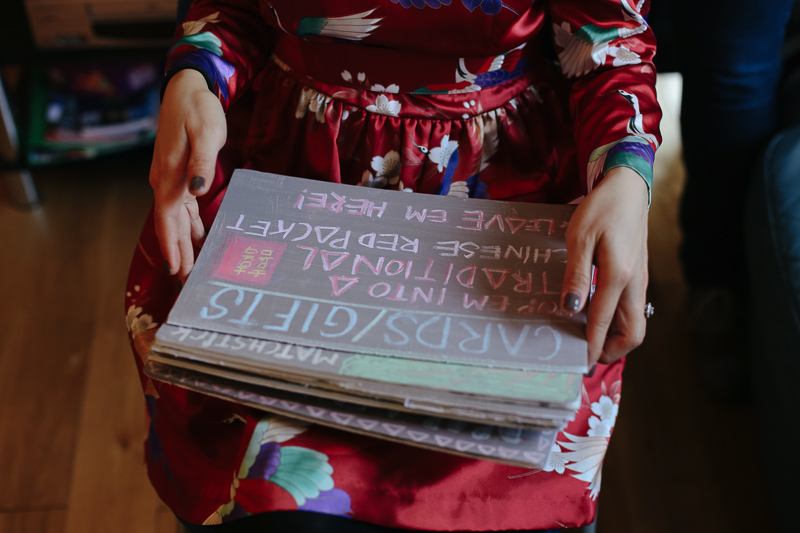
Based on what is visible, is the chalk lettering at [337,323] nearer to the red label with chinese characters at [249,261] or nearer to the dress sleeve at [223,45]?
the red label with chinese characters at [249,261]

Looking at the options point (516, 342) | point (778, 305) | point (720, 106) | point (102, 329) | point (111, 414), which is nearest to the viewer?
point (516, 342)

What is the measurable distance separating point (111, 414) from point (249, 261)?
2.48 ft

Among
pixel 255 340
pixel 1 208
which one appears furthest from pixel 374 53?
pixel 1 208

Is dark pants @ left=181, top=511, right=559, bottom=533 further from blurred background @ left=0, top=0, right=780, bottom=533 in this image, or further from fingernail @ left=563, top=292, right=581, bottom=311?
blurred background @ left=0, top=0, right=780, bottom=533

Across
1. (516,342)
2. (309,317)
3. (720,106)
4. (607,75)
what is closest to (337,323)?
(309,317)

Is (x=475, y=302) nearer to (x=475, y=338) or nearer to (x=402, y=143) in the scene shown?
(x=475, y=338)

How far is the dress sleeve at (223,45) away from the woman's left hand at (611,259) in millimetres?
362

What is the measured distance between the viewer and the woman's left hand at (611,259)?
47cm

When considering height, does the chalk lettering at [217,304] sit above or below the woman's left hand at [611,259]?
below

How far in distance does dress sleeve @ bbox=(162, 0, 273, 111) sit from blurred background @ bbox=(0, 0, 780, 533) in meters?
0.70

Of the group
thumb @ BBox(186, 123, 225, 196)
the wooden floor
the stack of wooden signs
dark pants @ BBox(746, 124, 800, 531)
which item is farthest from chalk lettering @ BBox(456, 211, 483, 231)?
the wooden floor

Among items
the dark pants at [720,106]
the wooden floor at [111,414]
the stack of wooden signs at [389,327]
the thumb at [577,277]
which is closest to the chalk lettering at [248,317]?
the stack of wooden signs at [389,327]

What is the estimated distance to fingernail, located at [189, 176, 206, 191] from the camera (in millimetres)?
491

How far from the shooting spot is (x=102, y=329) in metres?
1.22
